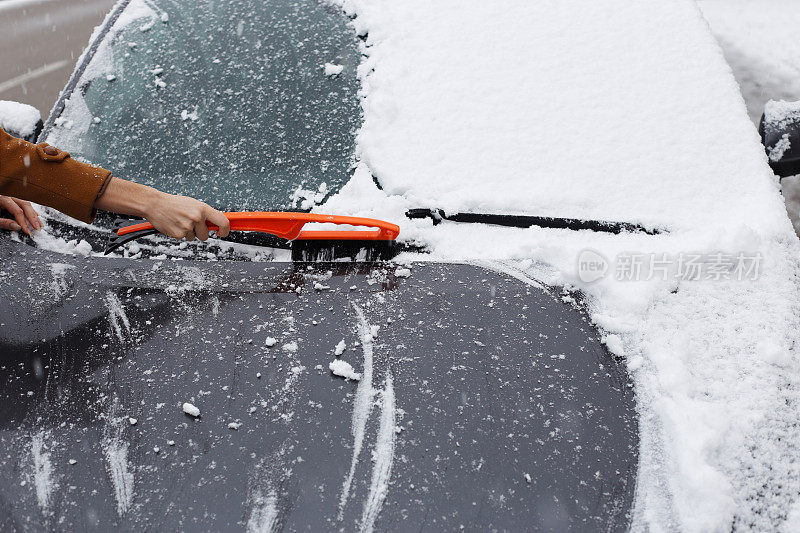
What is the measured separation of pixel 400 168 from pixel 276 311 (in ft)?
1.98

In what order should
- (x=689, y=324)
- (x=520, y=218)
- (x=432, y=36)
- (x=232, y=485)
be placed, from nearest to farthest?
(x=232, y=485) → (x=689, y=324) → (x=520, y=218) → (x=432, y=36)

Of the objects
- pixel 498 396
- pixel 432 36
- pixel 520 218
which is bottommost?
pixel 498 396

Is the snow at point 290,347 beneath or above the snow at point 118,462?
above

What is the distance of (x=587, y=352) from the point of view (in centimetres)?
130

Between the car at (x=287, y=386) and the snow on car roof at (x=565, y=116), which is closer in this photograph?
the car at (x=287, y=386)

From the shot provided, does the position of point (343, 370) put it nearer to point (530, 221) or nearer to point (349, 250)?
point (349, 250)

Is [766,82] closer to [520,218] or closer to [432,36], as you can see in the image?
[432,36]

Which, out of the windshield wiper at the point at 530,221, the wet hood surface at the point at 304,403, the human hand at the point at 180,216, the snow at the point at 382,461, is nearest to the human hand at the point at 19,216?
the wet hood surface at the point at 304,403

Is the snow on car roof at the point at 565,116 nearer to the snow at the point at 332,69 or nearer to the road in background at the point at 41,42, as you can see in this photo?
the snow at the point at 332,69

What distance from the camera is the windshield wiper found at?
1584 millimetres

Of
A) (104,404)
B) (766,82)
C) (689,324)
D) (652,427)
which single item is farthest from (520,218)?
(766,82)

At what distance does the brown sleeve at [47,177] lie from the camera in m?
1.45

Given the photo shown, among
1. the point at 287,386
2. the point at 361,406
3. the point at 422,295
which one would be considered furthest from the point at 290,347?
the point at 422,295

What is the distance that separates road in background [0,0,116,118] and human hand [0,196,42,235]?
2.73 meters
